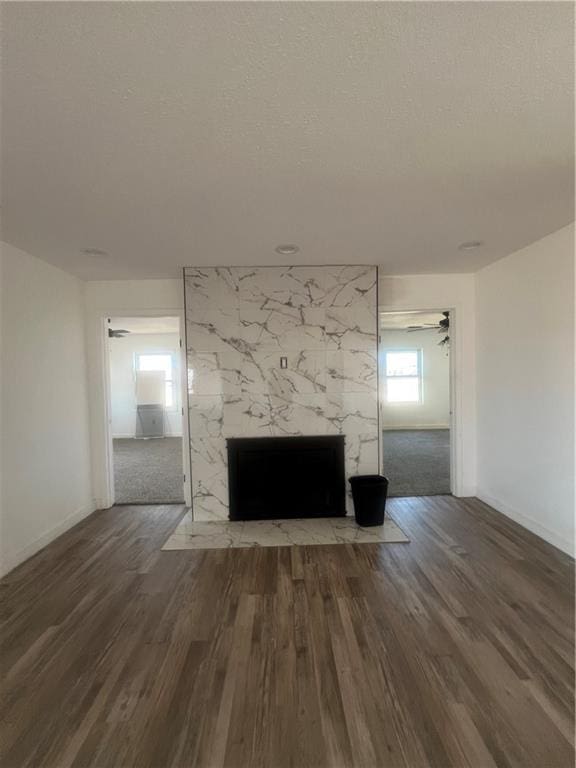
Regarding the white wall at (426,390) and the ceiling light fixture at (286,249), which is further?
the white wall at (426,390)

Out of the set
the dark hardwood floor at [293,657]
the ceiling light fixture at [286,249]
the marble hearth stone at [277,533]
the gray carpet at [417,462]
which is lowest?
the marble hearth stone at [277,533]

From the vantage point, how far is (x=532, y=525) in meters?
3.06

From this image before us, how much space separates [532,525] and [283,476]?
2.28 m

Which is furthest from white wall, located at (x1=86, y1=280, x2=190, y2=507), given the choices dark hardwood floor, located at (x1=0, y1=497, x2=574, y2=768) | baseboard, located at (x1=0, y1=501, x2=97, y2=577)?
dark hardwood floor, located at (x1=0, y1=497, x2=574, y2=768)

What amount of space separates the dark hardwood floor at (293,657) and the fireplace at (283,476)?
2.25 ft

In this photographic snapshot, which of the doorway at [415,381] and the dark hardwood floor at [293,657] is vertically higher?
the doorway at [415,381]

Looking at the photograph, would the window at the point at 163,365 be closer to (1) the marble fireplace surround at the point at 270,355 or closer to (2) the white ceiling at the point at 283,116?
(1) the marble fireplace surround at the point at 270,355

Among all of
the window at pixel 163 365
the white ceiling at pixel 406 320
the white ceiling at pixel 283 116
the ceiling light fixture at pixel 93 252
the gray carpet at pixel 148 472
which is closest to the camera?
the white ceiling at pixel 283 116

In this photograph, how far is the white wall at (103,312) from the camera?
3.85 metres

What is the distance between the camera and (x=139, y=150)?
5.19ft

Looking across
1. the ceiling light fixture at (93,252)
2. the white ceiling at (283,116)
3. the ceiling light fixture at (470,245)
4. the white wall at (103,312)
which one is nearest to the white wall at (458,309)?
the ceiling light fixture at (470,245)

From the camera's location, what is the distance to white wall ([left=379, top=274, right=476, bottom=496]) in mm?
3914

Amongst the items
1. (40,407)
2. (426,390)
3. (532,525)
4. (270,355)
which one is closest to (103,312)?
(40,407)

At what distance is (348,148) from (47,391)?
3168 mm
